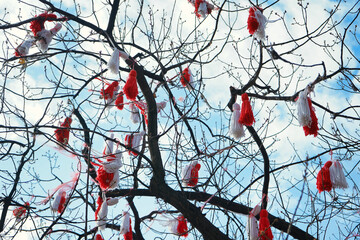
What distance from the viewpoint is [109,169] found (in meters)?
3.55

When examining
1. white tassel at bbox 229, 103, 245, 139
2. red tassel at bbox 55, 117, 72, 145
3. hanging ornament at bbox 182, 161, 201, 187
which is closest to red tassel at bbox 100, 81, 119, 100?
red tassel at bbox 55, 117, 72, 145

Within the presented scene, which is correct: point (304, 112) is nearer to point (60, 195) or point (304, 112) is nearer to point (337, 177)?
point (337, 177)

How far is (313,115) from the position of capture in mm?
3494

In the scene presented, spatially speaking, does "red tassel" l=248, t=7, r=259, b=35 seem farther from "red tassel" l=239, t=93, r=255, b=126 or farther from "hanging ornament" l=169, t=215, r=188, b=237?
"hanging ornament" l=169, t=215, r=188, b=237

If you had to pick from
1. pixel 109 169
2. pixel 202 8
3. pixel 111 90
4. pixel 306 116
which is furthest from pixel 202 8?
pixel 109 169

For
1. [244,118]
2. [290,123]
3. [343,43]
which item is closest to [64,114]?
[244,118]

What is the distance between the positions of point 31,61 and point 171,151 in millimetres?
1867

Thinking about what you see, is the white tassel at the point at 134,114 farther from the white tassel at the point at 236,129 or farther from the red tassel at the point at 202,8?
the white tassel at the point at 236,129

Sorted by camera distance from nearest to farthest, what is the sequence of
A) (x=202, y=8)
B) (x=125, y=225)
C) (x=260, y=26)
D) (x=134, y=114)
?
(x=260, y=26) → (x=125, y=225) → (x=202, y=8) → (x=134, y=114)

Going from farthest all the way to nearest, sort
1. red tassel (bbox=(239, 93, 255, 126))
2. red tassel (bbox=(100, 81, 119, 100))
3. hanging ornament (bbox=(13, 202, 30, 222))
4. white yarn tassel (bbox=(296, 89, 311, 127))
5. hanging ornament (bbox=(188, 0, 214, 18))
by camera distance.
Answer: hanging ornament (bbox=(188, 0, 214, 18))
red tassel (bbox=(100, 81, 119, 100))
hanging ornament (bbox=(13, 202, 30, 222))
red tassel (bbox=(239, 93, 255, 126))
white yarn tassel (bbox=(296, 89, 311, 127))

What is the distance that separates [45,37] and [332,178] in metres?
3.12

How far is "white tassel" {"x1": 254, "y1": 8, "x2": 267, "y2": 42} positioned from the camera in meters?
3.82

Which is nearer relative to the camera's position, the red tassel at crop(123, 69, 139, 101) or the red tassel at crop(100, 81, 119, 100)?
the red tassel at crop(123, 69, 139, 101)

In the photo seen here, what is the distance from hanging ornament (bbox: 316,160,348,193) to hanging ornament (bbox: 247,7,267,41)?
133 centimetres
